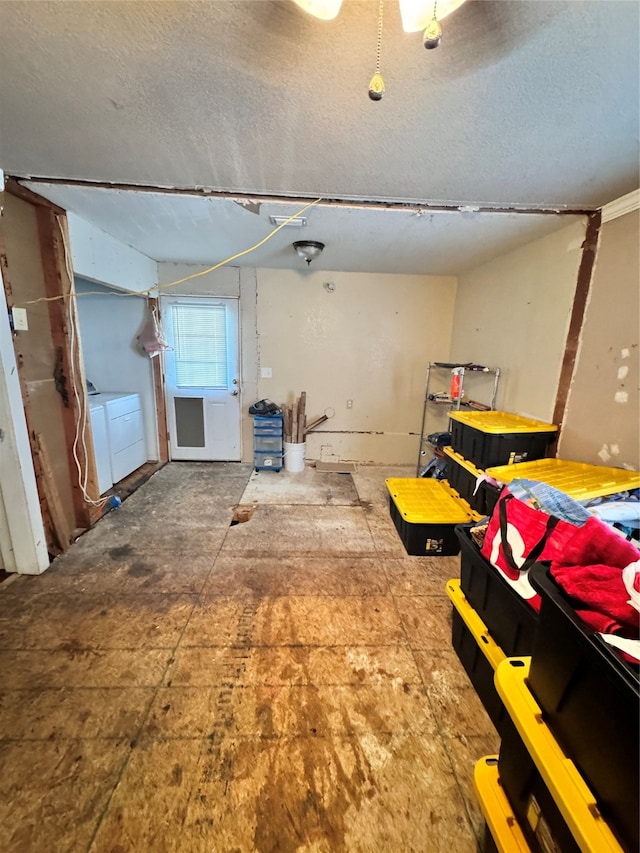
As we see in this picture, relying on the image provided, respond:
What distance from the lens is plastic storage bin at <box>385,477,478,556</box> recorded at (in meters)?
2.20

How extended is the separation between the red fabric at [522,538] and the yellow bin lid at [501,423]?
3.11ft

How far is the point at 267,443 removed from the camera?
3.91 metres

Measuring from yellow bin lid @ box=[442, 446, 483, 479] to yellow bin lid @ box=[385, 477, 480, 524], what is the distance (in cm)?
29

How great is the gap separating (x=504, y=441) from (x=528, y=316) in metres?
1.14

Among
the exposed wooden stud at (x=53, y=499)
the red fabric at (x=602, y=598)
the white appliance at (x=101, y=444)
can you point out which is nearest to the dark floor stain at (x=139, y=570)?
the exposed wooden stud at (x=53, y=499)

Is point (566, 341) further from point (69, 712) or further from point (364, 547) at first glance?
point (69, 712)

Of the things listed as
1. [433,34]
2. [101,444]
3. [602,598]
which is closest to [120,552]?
[101,444]

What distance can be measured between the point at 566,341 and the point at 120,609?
328cm

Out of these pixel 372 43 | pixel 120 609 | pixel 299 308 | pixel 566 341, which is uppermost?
pixel 372 43

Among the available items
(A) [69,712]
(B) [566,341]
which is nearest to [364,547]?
(A) [69,712]

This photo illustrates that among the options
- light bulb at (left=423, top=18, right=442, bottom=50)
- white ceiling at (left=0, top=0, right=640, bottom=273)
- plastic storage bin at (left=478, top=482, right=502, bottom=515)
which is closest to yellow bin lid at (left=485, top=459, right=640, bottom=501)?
plastic storage bin at (left=478, top=482, right=502, bottom=515)

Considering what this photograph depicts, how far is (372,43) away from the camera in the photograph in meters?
0.93

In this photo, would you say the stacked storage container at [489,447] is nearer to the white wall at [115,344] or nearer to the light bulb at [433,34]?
the light bulb at [433,34]

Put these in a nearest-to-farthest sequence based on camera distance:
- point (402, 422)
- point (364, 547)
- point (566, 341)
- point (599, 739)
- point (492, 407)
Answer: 1. point (599, 739)
2. point (566, 341)
3. point (364, 547)
4. point (492, 407)
5. point (402, 422)
